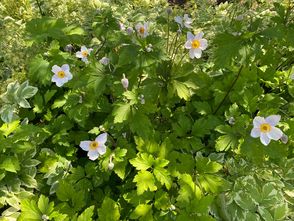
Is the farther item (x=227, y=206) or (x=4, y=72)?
(x=4, y=72)

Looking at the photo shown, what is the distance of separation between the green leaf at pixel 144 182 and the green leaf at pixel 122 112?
330mm

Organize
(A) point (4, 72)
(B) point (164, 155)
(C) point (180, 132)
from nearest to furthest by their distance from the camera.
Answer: (B) point (164, 155), (C) point (180, 132), (A) point (4, 72)

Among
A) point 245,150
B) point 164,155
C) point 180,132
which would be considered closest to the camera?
point 245,150

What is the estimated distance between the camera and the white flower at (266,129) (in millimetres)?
1848

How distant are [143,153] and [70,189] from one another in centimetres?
49

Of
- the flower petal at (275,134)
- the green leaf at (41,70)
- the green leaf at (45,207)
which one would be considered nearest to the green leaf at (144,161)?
the green leaf at (45,207)

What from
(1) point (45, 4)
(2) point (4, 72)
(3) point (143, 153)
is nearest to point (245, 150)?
(3) point (143, 153)

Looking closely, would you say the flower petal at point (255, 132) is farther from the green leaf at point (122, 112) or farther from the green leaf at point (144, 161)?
the green leaf at point (122, 112)

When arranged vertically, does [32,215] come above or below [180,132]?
below

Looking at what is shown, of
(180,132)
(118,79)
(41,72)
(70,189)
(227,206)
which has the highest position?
(118,79)

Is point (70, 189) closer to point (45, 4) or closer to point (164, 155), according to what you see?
point (164, 155)

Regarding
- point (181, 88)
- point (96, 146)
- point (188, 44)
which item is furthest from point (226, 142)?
point (96, 146)

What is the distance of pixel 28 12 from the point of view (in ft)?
11.6

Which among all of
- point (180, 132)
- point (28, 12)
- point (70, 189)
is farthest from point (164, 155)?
point (28, 12)
